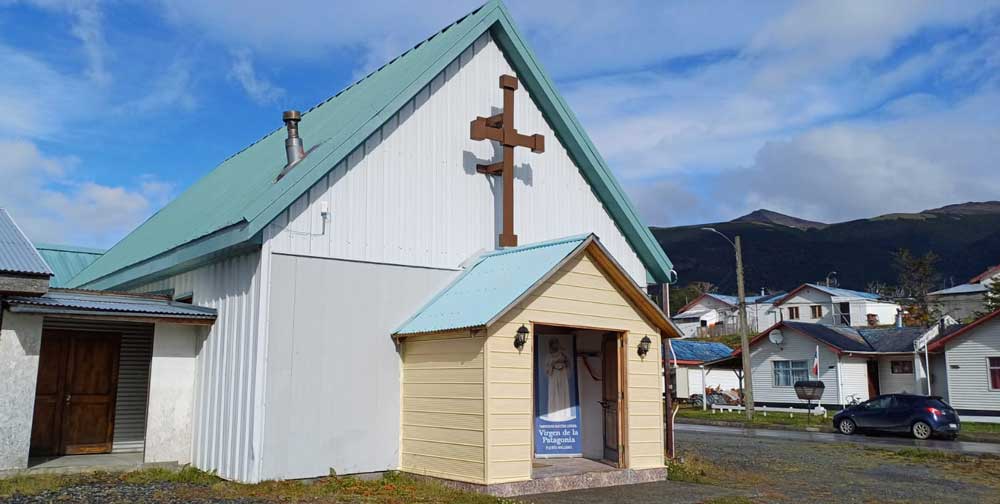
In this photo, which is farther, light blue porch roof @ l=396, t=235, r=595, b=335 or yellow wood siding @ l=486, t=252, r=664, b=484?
light blue porch roof @ l=396, t=235, r=595, b=335

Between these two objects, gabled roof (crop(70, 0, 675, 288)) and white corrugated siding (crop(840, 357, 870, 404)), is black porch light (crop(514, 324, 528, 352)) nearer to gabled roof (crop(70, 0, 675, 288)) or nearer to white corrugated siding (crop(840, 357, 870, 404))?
gabled roof (crop(70, 0, 675, 288))

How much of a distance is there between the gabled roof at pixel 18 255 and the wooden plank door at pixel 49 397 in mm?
2241

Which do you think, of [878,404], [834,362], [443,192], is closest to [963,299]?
[834,362]

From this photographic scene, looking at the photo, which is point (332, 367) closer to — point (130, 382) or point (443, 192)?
point (443, 192)

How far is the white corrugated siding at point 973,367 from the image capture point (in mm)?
34000

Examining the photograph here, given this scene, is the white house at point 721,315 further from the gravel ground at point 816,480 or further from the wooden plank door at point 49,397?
the wooden plank door at point 49,397

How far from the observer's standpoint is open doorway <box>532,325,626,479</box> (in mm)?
14289

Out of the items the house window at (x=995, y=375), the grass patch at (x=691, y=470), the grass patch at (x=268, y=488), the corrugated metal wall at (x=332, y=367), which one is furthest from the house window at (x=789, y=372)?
the grass patch at (x=268, y=488)

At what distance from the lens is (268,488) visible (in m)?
11.1

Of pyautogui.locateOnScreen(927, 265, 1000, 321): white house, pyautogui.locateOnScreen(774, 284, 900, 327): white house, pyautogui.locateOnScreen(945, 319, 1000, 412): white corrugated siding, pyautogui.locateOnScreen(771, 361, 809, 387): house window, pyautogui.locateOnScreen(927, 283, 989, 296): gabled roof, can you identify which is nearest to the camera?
pyautogui.locateOnScreen(945, 319, 1000, 412): white corrugated siding

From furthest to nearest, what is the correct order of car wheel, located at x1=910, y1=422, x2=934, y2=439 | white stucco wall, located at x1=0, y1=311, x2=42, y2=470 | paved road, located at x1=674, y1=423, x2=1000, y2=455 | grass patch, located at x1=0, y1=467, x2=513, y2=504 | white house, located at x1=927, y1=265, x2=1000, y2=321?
white house, located at x1=927, y1=265, x2=1000, y2=321 < car wheel, located at x1=910, y1=422, x2=934, y2=439 < paved road, located at x1=674, y1=423, x2=1000, y2=455 < white stucco wall, located at x1=0, y1=311, x2=42, y2=470 < grass patch, located at x1=0, y1=467, x2=513, y2=504

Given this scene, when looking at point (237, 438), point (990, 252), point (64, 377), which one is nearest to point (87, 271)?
point (64, 377)

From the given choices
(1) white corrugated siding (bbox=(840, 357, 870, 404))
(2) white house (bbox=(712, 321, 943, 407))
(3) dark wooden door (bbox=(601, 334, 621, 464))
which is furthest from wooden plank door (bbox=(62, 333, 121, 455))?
(1) white corrugated siding (bbox=(840, 357, 870, 404))

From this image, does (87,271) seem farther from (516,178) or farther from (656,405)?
(656,405)
